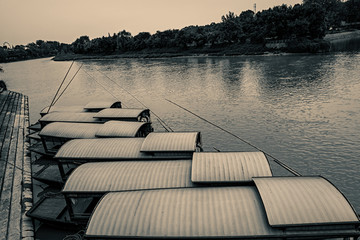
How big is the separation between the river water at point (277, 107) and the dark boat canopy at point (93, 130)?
29.9 ft

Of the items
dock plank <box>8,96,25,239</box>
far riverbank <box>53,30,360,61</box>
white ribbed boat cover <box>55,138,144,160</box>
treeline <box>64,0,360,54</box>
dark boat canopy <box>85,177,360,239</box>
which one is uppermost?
treeline <box>64,0,360,54</box>

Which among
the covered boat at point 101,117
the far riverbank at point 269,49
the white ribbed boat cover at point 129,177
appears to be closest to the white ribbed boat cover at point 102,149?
the white ribbed boat cover at point 129,177

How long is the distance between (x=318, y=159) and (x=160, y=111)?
26.9 m

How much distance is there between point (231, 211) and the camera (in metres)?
10.6

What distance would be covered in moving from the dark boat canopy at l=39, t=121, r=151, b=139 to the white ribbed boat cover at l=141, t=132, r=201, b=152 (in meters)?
3.80

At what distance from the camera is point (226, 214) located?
1048 centimetres

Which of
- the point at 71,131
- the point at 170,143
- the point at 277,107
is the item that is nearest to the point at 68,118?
the point at 71,131

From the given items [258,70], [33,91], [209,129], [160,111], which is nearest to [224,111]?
[209,129]

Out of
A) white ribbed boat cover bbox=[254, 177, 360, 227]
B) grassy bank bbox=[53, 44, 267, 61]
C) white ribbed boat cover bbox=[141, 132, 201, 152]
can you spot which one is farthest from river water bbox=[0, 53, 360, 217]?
grassy bank bbox=[53, 44, 267, 61]

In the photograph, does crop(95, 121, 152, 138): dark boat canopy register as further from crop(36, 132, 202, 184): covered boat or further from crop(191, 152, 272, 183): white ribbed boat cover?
crop(191, 152, 272, 183): white ribbed boat cover

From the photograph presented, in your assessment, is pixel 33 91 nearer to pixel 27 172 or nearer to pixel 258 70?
pixel 27 172

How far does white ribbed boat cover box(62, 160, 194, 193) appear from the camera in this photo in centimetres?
1401

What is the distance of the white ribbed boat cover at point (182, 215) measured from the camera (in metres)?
9.95

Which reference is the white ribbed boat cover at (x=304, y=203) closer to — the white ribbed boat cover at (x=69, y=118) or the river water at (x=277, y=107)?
the river water at (x=277, y=107)
